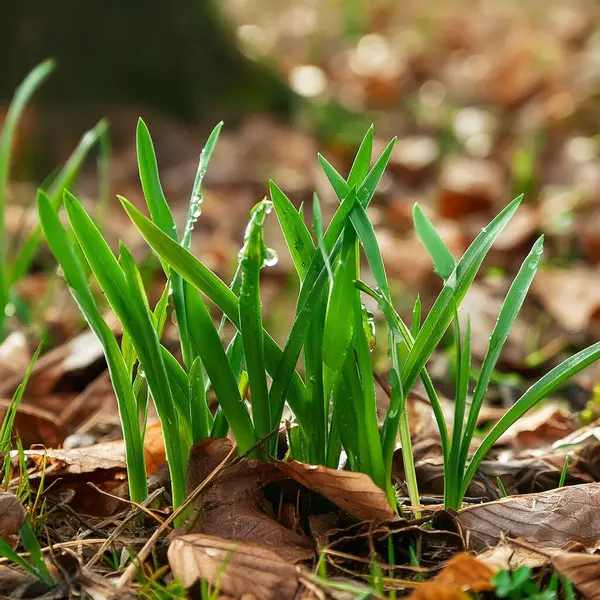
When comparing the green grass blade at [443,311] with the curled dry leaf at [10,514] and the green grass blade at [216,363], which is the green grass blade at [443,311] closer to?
the green grass blade at [216,363]

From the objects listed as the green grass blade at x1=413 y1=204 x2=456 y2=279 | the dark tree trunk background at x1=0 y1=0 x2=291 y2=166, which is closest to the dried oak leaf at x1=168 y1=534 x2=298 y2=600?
the green grass blade at x1=413 y1=204 x2=456 y2=279

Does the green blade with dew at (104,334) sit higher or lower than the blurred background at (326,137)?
higher

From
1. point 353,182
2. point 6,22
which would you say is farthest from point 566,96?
point 353,182

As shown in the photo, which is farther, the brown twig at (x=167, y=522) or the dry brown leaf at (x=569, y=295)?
the dry brown leaf at (x=569, y=295)

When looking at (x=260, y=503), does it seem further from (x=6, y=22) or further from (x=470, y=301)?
(x=6, y=22)

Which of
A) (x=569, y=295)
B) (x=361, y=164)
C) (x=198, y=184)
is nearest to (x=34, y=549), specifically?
(x=198, y=184)

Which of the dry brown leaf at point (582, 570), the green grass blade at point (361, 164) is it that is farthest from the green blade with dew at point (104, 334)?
the dry brown leaf at point (582, 570)
